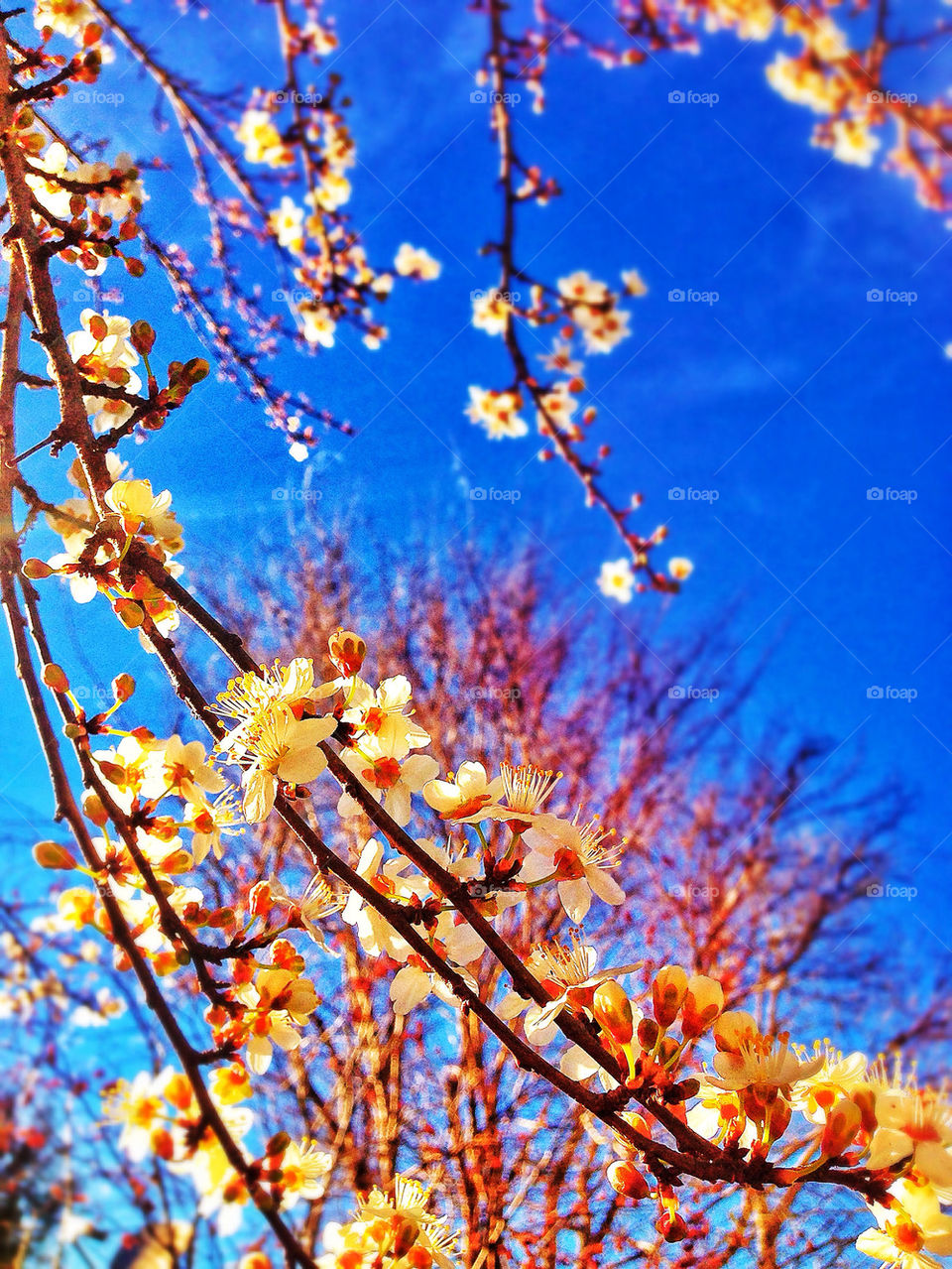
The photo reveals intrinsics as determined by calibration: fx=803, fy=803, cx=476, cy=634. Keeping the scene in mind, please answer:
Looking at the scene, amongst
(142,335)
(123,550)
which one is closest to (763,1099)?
(123,550)

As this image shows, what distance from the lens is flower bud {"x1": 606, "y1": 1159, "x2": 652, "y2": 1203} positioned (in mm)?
679

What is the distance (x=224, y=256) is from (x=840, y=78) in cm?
149

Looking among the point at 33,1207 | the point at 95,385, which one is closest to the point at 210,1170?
the point at 33,1207

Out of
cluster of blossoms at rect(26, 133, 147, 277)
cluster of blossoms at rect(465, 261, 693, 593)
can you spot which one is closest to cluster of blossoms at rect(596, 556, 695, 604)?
cluster of blossoms at rect(465, 261, 693, 593)

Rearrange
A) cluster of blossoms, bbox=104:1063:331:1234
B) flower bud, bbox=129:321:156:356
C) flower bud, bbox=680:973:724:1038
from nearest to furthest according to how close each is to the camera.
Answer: cluster of blossoms, bbox=104:1063:331:1234 < flower bud, bbox=680:973:724:1038 < flower bud, bbox=129:321:156:356

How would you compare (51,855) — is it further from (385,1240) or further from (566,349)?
(566,349)

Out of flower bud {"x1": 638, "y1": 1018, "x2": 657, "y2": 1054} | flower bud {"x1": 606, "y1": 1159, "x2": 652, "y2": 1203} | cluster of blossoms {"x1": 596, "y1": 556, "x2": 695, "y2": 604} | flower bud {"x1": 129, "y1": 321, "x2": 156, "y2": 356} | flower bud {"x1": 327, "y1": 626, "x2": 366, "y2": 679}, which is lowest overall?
flower bud {"x1": 606, "y1": 1159, "x2": 652, "y2": 1203}

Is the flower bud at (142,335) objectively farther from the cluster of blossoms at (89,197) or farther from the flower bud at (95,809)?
the flower bud at (95,809)

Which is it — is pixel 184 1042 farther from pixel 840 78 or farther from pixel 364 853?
pixel 840 78

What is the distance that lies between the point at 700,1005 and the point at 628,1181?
0.51 feet

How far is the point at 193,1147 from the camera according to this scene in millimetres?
625

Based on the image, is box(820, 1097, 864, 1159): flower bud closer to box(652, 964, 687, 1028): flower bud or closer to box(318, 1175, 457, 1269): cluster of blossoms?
box(652, 964, 687, 1028): flower bud

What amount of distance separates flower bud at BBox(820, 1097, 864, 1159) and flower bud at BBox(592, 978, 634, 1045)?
17cm

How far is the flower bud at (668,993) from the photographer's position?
0.71 m
